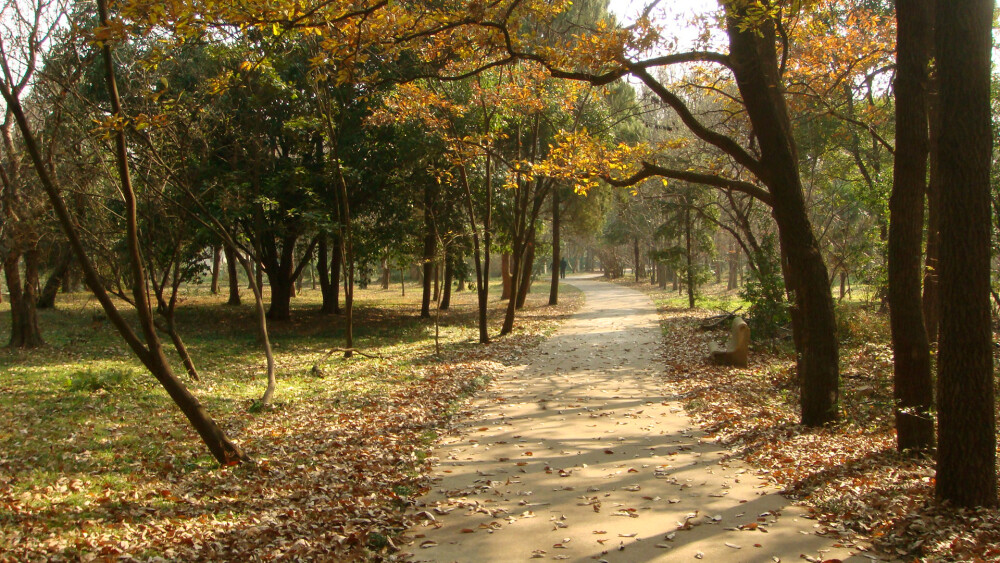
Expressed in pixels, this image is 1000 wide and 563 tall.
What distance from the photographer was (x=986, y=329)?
192 inches

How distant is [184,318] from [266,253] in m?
3.96

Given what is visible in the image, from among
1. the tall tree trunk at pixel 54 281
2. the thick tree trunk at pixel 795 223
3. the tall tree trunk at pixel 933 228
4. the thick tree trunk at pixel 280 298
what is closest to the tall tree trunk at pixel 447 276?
the thick tree trunk at pixel 280 298

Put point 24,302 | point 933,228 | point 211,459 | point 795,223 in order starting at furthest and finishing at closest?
1. point 24,302
2. point 933,228
3. point 795,223
4. point 211,459

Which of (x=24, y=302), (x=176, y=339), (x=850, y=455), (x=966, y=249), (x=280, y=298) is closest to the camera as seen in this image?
(x=966, y=249)

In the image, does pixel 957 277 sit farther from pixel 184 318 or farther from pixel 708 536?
pixel 184 318

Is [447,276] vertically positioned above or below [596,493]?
above

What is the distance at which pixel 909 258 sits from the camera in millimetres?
6555

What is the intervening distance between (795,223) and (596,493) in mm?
4092

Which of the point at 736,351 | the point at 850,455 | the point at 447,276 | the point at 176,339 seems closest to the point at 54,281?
the point at 447,276

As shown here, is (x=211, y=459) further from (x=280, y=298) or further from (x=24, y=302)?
(x=280, y=298)

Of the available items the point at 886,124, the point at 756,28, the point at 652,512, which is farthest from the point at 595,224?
the point at 652,512

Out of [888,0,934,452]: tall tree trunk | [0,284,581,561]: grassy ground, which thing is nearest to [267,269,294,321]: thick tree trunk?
[0,284,581,561]: grassy ground

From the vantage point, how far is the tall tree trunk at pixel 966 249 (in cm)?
484

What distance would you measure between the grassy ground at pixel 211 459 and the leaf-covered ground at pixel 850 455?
3.64 meters
